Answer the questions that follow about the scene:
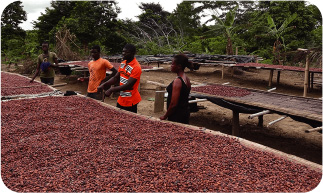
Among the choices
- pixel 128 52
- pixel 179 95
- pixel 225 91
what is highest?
pixel 128 52

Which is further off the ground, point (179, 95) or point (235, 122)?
point (179, 95)

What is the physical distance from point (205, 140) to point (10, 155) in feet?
4.87

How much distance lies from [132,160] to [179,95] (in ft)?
3.94

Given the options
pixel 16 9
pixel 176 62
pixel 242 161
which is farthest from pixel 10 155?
pixel 16 9

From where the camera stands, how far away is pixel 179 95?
9.35 feet

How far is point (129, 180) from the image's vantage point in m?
1.54

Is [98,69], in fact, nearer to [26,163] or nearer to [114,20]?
[26,163]

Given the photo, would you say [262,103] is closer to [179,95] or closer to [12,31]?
[179,95]

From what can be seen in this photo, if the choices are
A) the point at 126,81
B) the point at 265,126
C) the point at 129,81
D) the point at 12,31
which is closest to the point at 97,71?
the point at 126,81

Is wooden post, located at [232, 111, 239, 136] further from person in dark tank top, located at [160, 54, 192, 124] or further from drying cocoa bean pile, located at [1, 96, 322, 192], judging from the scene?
drying cocoa bean pile, located at [1, 96, 322, 192]

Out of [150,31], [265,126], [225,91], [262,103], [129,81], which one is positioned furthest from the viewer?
[150,31]

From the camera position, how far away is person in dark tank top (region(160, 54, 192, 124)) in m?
2.84

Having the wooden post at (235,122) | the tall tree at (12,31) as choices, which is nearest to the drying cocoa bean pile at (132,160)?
the wooden post at (235,122)

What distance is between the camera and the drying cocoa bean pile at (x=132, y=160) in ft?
4.98
